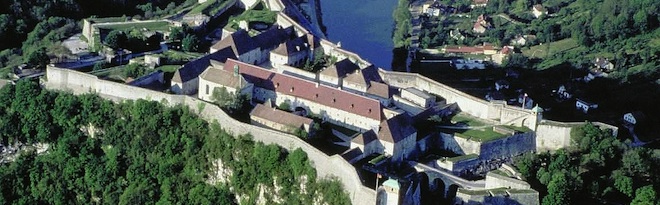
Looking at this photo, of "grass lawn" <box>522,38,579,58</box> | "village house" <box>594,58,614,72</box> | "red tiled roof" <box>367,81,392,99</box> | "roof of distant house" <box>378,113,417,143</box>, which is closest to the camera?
"roof of distant house" <box>378,113,417,143</box>

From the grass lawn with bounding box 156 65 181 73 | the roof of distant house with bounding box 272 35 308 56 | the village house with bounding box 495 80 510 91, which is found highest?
the roof of distant house with bounding box 272 35 308 56

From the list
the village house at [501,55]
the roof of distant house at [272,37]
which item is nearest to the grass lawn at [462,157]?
the roof of distant house at [272,37]

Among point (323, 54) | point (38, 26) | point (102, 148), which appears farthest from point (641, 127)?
point (38, 26)

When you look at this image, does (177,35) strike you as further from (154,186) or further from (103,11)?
(103,11)

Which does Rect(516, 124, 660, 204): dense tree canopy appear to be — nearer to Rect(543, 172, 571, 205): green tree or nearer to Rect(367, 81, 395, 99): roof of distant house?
Rect(543, 172, 571, 205): green tree

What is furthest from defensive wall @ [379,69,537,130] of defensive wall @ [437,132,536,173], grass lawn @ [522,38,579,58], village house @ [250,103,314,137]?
grass lawn @ [522,38,579,58]

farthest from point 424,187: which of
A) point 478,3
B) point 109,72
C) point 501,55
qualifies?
point 478,3
